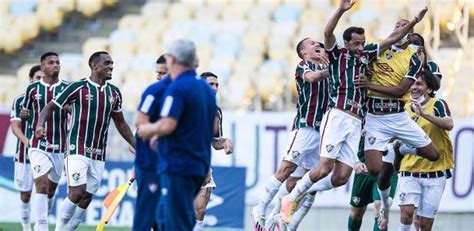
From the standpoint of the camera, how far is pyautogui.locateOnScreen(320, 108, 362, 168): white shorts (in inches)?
554

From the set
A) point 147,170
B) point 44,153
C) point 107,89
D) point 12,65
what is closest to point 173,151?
point 147,170

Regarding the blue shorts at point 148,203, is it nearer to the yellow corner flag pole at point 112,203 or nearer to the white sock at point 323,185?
the yellow corner flag pole at point 112,203

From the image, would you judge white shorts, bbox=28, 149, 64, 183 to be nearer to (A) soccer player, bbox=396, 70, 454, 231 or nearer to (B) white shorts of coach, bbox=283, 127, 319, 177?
(B) white shorts of coach, bbox=283, 127, 319, 177

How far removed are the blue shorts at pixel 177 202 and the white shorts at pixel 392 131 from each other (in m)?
4.46

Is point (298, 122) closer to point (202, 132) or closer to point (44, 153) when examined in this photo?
point (44, 153)

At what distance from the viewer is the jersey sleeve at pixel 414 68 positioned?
1436cm

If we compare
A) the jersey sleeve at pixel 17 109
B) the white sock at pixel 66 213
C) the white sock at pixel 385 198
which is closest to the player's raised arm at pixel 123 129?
the white sock at pixel 66 213

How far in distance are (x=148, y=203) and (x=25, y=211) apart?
19.6 ft

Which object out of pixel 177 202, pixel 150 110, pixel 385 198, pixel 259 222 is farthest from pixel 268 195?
pixel 177 202

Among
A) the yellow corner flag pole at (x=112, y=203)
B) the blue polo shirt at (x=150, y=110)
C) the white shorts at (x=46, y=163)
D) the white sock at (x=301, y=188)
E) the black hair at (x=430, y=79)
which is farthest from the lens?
the white shorts at (x=46, y=163)

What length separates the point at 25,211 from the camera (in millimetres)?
17094

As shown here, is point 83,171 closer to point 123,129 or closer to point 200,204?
point 123,129

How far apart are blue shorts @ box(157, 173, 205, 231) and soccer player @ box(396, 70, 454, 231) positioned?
4.70m

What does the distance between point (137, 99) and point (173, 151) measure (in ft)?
49.6
